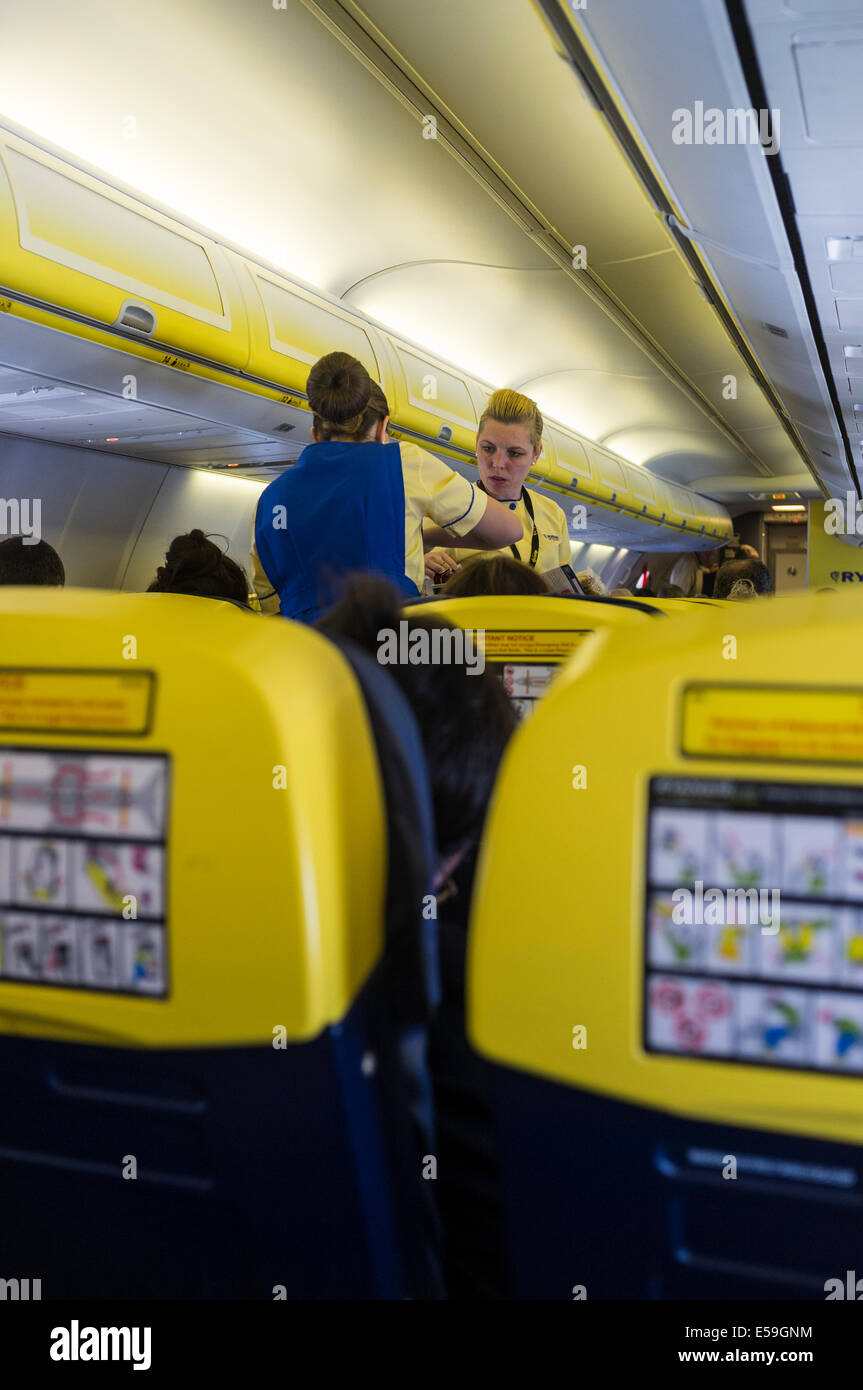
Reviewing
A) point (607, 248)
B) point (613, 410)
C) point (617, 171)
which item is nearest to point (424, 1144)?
point (617, 171)

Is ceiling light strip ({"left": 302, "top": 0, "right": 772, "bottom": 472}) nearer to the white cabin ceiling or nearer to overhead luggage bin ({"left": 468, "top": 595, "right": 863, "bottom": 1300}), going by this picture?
the white cabin ceiling

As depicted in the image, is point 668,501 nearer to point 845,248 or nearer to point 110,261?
point 845,248

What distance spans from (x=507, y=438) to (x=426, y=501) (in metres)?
0.77

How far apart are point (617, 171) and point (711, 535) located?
13977 mm

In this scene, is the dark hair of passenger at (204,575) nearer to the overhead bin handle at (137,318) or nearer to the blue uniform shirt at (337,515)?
the blue uniform shirt at (337,515)

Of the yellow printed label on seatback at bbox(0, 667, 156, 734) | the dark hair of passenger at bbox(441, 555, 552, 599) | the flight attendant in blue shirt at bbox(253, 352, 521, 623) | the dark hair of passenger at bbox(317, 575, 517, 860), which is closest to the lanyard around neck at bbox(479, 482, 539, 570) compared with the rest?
the flight attendant in blue shirt at bbox(253, 352, 521, 623)

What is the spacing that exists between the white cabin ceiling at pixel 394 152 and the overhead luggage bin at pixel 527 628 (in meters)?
1.77

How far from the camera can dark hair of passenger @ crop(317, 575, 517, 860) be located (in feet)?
4.22

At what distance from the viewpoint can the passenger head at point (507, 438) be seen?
3.58 metres

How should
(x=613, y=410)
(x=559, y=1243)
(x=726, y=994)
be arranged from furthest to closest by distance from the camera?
(x=613, y=410), (x=559, y=1243), (x=726, y=994)

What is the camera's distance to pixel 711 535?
64.4 ft

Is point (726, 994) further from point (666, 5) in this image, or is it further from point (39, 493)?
point (39, 493)

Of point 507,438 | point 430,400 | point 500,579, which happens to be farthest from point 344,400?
point 430,400

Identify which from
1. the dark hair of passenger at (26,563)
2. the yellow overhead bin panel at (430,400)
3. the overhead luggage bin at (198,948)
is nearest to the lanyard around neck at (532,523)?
the dark hair of passenger at (26,563)
